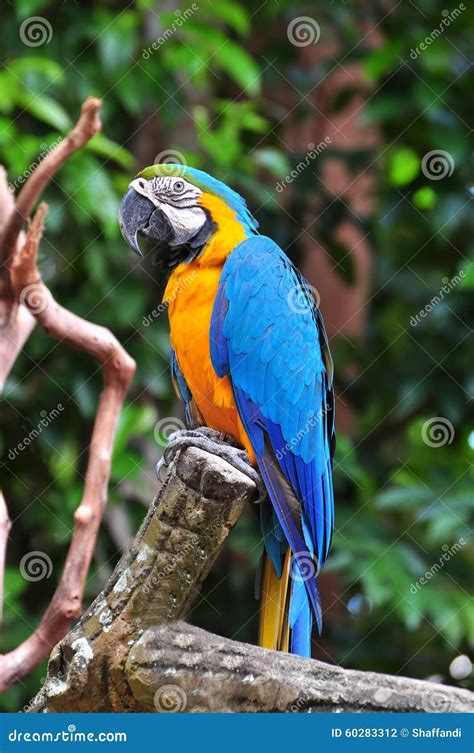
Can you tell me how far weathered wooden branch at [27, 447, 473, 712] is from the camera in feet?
4.17

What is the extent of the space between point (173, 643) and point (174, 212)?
91 centimetres

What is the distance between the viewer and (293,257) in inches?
128

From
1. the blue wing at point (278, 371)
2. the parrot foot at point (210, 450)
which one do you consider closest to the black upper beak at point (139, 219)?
the blue wing at point (278, 371)

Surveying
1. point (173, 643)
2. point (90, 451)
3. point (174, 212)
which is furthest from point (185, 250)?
point (173, 643)

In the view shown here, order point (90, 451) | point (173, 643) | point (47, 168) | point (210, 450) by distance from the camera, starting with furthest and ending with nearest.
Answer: point (90, 451), point (47, 168), point (210, 450), point (173, 643)

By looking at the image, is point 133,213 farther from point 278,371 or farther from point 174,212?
point 278,371

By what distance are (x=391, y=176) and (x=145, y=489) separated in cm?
133

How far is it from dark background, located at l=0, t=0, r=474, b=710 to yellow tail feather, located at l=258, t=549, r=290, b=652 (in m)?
0.72

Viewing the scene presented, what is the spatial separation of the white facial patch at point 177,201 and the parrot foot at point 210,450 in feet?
1.36

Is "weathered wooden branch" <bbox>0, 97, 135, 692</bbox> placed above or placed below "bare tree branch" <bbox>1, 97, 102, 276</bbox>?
below

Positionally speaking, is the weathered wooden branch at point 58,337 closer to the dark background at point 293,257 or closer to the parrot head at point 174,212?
the parrot head at point 174,212

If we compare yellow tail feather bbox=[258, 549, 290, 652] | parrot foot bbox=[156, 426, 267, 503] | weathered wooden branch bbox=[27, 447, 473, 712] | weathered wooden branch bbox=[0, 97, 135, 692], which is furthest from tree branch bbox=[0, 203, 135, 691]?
weathered wooden branch bbox=[27, 447, 473, 712]

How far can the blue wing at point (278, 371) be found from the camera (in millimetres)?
1759

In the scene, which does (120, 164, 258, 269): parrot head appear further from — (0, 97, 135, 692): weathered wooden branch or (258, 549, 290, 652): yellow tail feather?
(258, 549, 290, 652): yellow tail feather
